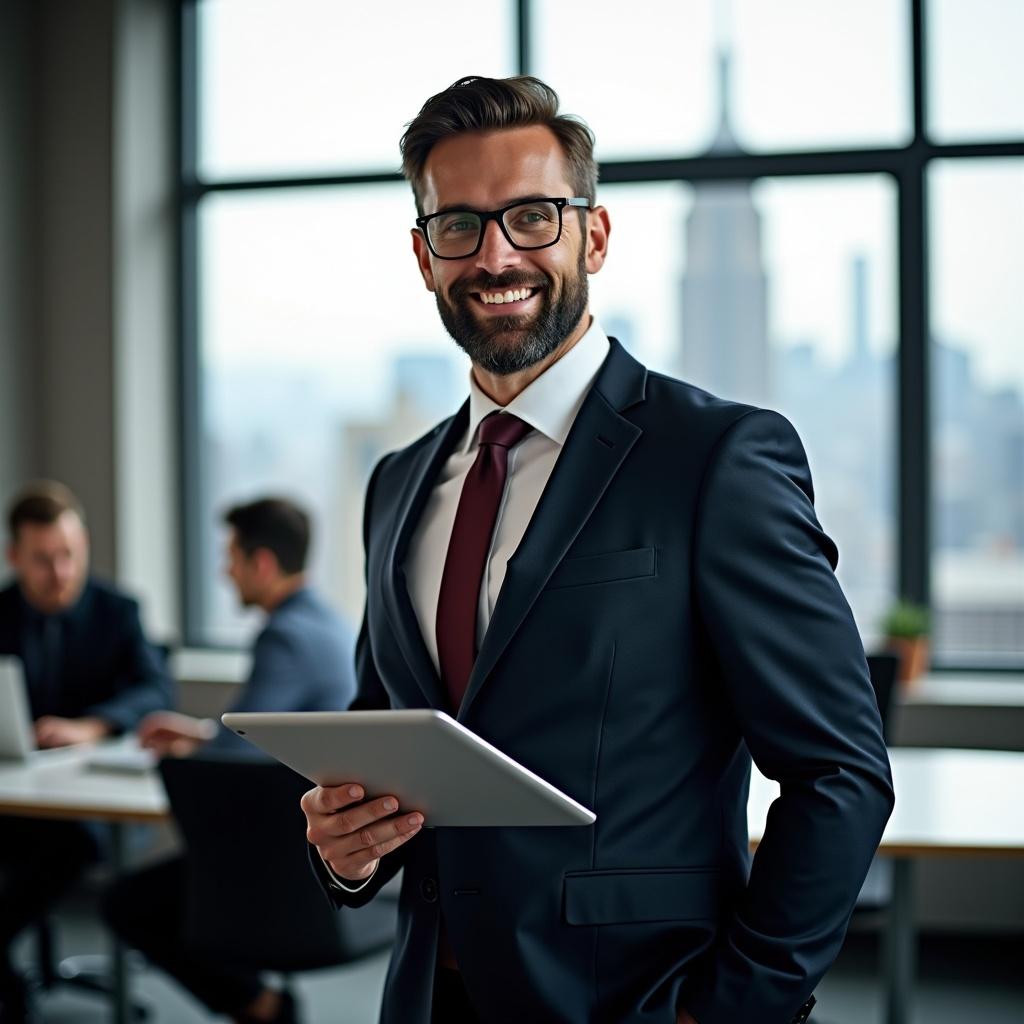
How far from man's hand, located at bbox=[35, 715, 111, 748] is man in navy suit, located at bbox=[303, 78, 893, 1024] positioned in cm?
241

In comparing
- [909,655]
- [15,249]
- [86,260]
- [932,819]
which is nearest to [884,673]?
[932,819]

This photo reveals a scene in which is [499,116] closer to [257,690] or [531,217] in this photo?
[531,217]

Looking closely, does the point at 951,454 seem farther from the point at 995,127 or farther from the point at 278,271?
the point at 278,271

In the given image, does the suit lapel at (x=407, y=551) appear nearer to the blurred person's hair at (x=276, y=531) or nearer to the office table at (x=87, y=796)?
the office table at (x=87, y=796)

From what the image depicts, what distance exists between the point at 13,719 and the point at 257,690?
70 centimetres

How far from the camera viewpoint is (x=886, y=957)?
2.88 metres

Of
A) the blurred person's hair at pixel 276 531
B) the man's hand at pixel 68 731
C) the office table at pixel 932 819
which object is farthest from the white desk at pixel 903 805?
the blurred person's hair at pixel 276 531

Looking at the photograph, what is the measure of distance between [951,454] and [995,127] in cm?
118

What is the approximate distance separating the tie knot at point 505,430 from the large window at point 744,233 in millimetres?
2969

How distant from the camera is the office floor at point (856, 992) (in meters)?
3.78

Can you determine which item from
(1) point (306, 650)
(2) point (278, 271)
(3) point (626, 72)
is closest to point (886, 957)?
(1) point (306, 650)

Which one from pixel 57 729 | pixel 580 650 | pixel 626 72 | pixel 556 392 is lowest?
pixel 57 729

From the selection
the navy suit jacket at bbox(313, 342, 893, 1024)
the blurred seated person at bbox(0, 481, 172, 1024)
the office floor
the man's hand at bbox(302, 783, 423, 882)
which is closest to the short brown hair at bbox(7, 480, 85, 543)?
the blurred seated person at bbox(0, 481, 172, 1024)

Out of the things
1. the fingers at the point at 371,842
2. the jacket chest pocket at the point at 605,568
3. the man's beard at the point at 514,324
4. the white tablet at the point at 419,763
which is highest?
the man's beard at the point at 514,324
